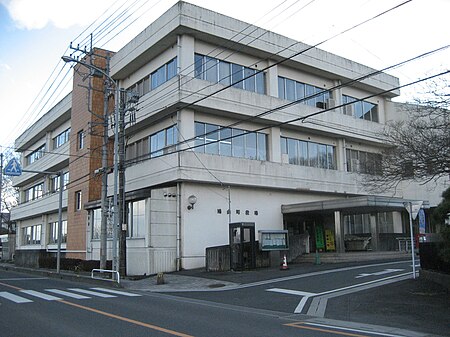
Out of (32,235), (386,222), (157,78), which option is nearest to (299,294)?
(157,78)

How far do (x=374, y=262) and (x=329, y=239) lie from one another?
8.21 m

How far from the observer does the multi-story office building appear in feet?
85.3

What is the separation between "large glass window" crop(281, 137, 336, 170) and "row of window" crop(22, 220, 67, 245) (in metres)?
21.0

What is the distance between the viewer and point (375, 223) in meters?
29.7

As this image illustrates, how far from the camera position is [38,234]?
166ft

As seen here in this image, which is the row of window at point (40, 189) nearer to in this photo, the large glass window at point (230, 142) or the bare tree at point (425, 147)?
the large glass window at point (230, 142)

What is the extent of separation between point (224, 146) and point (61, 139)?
76.0 ft

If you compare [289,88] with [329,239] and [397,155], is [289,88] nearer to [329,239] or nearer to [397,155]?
[329,239]

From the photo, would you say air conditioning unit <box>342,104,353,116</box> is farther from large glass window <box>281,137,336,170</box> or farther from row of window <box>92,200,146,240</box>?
row of window <box>92,200,146,240</box>

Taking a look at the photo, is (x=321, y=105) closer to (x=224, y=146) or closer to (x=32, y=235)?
(x=224, y=146)

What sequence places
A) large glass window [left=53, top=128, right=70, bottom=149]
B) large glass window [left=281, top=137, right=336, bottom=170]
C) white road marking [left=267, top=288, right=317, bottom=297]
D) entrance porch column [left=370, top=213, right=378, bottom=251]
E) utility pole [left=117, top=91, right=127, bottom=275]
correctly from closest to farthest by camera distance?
white road marking [left=267, top=288, right=317, bottom=297]
utility pole [left=117, top=91, right=127, bottom=275]
entrance porch column [left=370, top=213, right=378, bottom=251]
large glass window [left=281, top=137, right=336, bottom=170]
large glass window [left=53, top=128, right=70, bottom=149]

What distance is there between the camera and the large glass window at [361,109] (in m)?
37.5

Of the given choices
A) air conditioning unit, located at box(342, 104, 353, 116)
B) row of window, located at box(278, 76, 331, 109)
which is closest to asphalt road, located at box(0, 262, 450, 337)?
row of window, located at box(278, 76, 331, 109)

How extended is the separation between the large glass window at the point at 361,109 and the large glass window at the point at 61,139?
1000 inches
